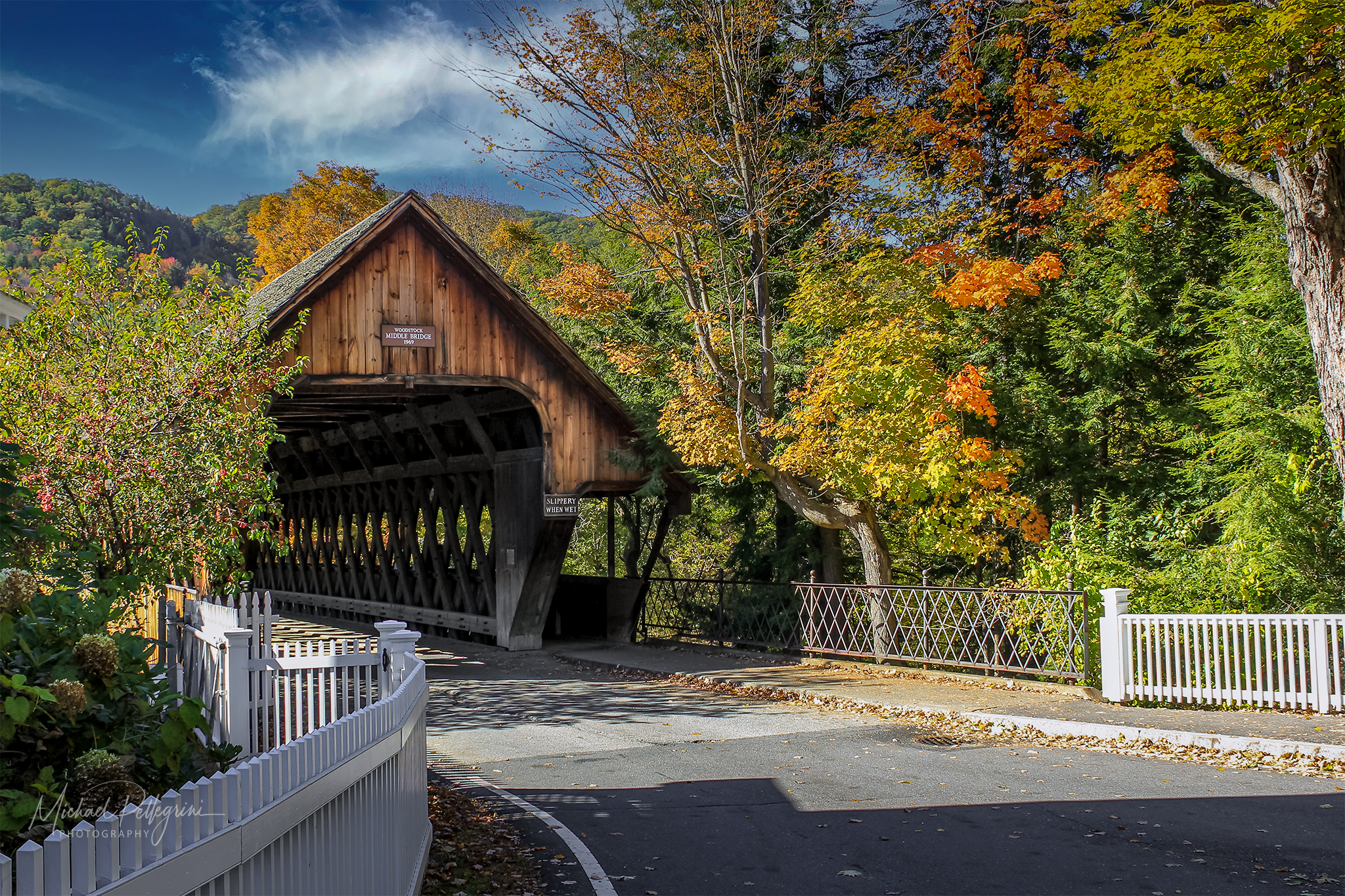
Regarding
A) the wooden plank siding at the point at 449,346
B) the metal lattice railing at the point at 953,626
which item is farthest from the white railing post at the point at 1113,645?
the wooden plank siding at the point at 449,346

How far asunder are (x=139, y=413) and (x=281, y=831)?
25.3ft

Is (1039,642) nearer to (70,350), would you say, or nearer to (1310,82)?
(1310,82)

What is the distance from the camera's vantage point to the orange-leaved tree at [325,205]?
3503cm

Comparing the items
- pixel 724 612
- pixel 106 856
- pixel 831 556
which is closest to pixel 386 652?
pixel 106 856

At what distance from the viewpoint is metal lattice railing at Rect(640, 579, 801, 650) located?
15.3m

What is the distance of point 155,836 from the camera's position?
200 centimetres

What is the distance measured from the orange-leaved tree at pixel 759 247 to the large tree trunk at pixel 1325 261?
3670 millimetres

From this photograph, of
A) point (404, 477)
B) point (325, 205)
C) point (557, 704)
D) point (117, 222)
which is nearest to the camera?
point (557, 704)

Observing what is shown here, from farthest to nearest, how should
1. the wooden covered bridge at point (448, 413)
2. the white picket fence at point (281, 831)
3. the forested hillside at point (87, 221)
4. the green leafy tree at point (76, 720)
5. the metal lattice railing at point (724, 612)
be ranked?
the forested hillside at point (87, 221) < the metal lattice railing at point (724, 612) < the wooden covered bridge at point (448, 413) < the green leafy tree at point (76, 720) < the white picket fence at point (281, 831)

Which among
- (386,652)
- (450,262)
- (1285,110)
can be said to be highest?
(1285,110)

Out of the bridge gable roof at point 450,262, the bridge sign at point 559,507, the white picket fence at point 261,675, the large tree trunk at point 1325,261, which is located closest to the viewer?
the white picket fence at point 261,675

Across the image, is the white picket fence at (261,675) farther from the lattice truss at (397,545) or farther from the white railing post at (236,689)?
the lattice truss at (397,545)

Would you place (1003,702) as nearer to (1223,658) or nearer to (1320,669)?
(1223,658)

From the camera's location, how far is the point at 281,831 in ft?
8.53
